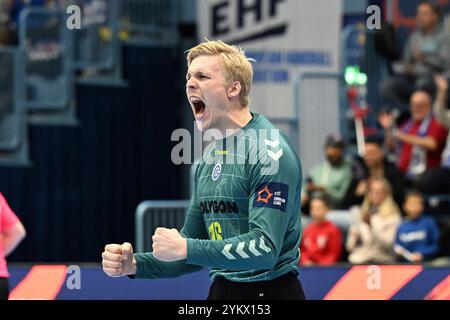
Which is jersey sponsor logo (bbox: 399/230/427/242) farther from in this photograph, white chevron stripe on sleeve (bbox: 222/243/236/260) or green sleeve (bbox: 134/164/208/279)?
white chevron stripe on sleeve (bbox: 222/243/236/260)

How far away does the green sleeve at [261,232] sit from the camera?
4641 millimetres

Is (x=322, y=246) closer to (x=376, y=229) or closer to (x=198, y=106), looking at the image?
(x=376, y=229)

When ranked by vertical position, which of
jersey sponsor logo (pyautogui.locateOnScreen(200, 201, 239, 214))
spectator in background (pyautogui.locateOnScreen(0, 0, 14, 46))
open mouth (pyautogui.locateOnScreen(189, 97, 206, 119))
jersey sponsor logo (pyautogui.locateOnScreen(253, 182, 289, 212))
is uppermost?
spectator in background (pyautogui.locateOnScreen(0, 0, 14, 46))

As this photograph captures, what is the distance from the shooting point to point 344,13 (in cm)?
1588

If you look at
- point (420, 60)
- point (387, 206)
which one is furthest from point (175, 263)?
point (420, 60)

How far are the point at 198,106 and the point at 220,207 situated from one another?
467mm

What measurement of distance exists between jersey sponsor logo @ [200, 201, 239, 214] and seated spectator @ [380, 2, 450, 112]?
354 inches

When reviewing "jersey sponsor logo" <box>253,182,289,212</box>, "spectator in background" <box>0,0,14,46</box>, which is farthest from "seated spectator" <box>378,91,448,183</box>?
"jersey sponsor logo" <box>253,182,289,212</box>

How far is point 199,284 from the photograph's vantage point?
8.70 metres

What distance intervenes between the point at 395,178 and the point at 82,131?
498 cm

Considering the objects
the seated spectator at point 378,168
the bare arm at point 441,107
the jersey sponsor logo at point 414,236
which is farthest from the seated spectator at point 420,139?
the jersey sponsor logo at point 414,236

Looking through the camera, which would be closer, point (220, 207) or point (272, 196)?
point (272, 196)

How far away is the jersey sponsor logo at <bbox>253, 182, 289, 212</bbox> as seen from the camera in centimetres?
470

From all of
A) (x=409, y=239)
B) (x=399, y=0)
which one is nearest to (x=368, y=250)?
(x=409, y=239)
